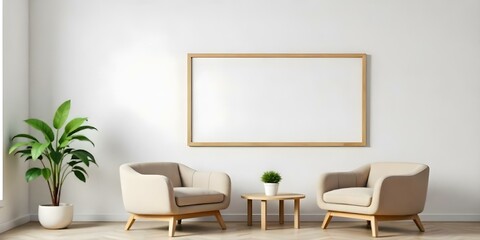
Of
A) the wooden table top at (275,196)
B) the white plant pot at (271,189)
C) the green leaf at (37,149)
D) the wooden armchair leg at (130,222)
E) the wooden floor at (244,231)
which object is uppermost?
the green leaf at (37,149)

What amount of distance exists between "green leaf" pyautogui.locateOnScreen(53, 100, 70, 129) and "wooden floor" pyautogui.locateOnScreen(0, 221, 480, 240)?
1056 millimetres

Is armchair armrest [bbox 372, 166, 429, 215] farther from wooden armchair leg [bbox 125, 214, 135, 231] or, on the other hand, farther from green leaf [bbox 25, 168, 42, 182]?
green leaf [bbox 25, 168, 42, 182]

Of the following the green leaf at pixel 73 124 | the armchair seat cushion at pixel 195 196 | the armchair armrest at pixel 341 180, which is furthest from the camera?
the green leaf at pixel 73 124

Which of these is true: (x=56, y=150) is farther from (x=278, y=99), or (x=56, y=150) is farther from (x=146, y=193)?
(x=278, y=99)

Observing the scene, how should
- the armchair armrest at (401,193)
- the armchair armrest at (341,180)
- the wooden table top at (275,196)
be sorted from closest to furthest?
the armchair armrest at (401,193)
the wooden table top at (275,196)
the armchair armrest at (341,180)

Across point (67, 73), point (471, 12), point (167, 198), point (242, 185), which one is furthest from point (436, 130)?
point (67, 73)

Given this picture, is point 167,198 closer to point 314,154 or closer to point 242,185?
point 242,185

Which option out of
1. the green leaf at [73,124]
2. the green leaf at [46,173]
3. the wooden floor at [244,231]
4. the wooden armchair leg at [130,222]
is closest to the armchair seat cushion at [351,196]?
the wooden floor at [244,231]

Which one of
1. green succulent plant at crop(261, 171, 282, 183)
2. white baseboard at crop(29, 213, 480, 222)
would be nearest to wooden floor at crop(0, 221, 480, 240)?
white baseboard at crop(29, 213, 480, 222)

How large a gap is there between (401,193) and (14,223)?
3858 mm

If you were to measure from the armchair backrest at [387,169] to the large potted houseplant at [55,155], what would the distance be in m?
2.86

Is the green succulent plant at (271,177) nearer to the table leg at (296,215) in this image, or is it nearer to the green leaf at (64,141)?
the table leg at (296,215)

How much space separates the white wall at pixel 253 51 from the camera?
7.28m

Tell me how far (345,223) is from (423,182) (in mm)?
1068
